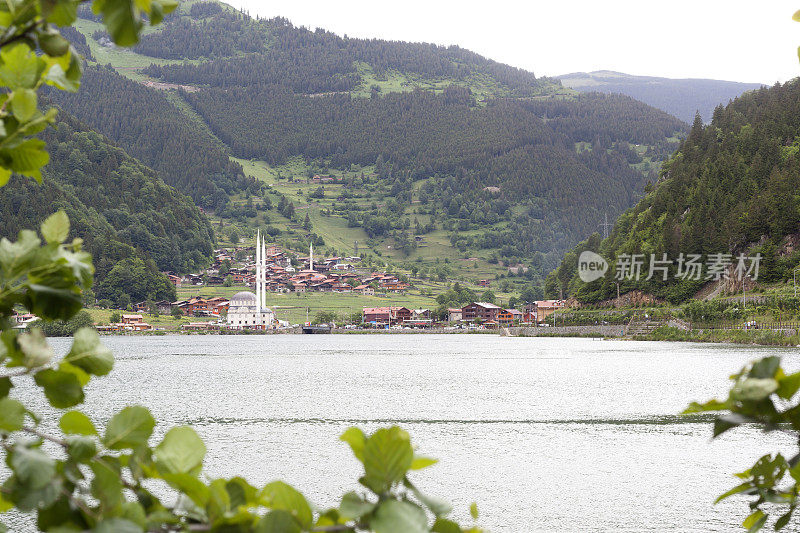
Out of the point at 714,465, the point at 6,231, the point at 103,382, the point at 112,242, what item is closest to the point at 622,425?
the point at 714,465

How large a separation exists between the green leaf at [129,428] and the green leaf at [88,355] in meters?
0.09

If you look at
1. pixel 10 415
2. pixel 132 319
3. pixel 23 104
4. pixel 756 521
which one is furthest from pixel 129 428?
pixel 132 319

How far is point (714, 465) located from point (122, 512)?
1899 cm

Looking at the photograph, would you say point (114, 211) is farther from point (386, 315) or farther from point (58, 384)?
point (58, 384)

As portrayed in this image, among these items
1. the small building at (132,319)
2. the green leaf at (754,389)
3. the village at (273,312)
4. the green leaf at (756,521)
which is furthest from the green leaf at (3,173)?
the small building at (132,319)

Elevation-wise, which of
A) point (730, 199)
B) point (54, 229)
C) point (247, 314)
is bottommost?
point (247, 314)

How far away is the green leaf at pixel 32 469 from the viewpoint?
1188 millimetres

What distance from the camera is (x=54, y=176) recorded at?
156 meters

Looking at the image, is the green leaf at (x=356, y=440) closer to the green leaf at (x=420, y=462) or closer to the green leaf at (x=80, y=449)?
the green leaf at (x=420, y=462)

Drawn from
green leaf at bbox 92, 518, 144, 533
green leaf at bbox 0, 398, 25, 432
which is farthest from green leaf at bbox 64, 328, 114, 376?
green leaf at bbox 92, 518, 144, 533

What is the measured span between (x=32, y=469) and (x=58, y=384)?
0.68 feet

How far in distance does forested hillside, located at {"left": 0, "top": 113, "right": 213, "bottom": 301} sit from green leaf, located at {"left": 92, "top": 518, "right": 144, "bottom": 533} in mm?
131635

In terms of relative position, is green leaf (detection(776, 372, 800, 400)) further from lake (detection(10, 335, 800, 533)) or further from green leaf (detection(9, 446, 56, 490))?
lake (detection(10, 335, 800, 533))

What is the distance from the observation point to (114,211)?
517 feet
